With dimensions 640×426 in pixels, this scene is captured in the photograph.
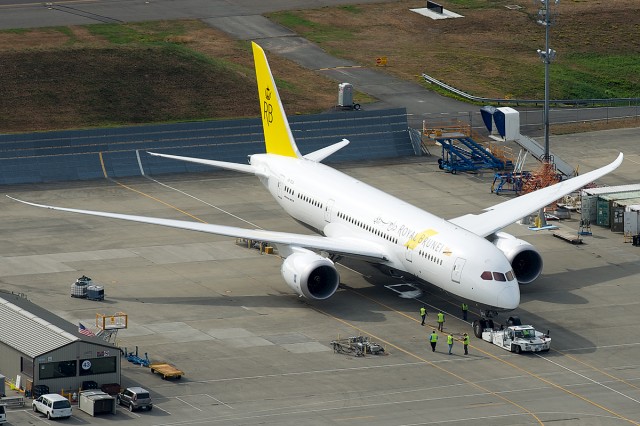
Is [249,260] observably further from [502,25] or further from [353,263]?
[502,25]

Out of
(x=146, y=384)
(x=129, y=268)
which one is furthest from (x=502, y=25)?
(x=146, y=384)

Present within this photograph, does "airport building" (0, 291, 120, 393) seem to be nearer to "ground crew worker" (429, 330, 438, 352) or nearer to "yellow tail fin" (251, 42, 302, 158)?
"ground crew worker" (429, 330, 438, 352)

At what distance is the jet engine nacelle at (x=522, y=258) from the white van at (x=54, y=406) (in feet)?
104

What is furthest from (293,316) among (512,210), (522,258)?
(512,210)

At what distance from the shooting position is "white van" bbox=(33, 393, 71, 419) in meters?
72.8

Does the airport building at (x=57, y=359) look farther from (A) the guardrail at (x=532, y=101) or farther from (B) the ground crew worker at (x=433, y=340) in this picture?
(A) the guardrail at (x=532, y=101)

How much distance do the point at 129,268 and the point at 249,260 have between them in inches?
315

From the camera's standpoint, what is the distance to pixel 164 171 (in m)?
128

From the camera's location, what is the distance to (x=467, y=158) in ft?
428

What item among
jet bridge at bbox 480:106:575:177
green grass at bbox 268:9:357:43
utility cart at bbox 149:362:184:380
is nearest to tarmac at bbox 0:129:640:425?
utility cart at bbox 149:362:184:380

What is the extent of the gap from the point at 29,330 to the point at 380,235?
23782 millimetres

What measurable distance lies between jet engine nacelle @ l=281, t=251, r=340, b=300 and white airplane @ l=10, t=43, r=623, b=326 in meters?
0.06

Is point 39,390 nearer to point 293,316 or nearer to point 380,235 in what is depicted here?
point 293,316

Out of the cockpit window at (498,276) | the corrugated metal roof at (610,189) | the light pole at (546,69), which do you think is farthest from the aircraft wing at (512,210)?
the cockpit window at (498,276)
